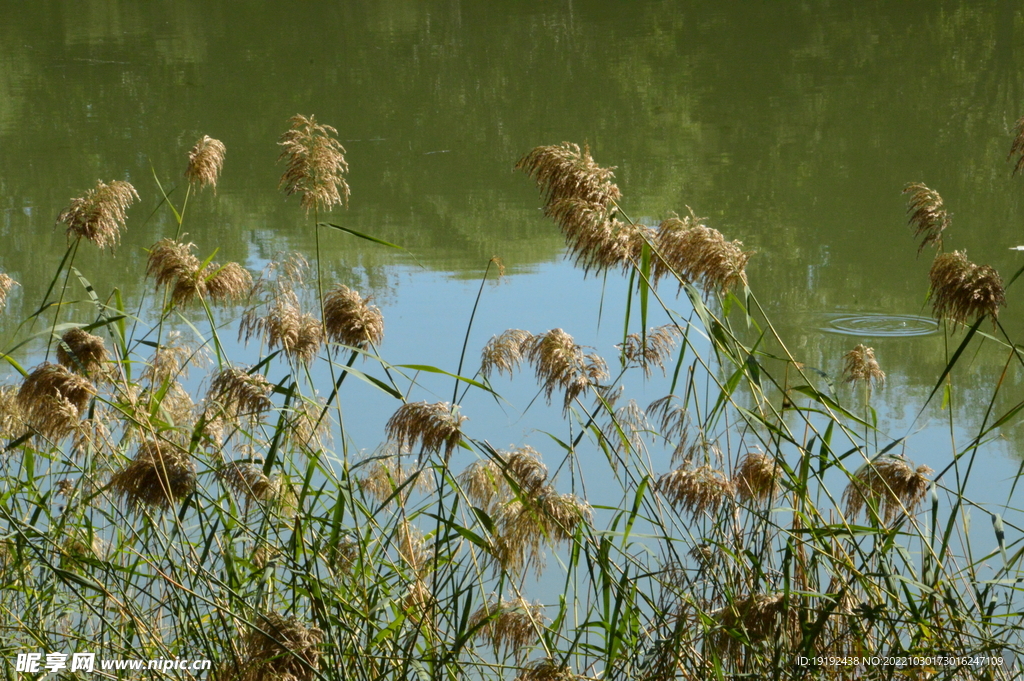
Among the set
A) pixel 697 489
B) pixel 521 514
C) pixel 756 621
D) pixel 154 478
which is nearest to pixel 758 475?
pixel 697 489

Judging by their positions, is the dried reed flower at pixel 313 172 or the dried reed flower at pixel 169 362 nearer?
the dried reed flower at pixel 313 172

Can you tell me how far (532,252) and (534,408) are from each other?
6.49ft

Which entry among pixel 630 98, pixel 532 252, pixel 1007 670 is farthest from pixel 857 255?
pixel 630 98

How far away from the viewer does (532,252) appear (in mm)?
5723

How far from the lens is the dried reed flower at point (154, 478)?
172cm

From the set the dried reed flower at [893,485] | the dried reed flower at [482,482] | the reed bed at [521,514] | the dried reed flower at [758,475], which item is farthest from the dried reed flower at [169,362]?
the dried reed flower at [893,485]

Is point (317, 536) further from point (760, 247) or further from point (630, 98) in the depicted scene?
point (630, 98)

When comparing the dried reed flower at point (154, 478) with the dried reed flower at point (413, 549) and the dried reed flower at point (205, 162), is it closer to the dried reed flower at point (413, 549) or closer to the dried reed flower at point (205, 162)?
the dried reed flower at point (413, 549)

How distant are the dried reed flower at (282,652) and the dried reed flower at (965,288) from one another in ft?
3.27

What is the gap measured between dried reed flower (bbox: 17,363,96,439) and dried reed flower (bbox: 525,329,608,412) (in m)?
0.71

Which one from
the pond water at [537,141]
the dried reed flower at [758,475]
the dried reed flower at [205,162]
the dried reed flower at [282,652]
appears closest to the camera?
the dried reed flower at [282,652]

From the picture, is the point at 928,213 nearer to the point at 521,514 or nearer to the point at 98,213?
the point at 521,514

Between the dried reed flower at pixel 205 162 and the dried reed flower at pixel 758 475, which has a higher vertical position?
the dried reed flower at pixel 205 162

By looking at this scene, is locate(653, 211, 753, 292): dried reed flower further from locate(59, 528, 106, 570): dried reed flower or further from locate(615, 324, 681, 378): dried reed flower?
locate(59, 528, 106, 570): dried reed flower
